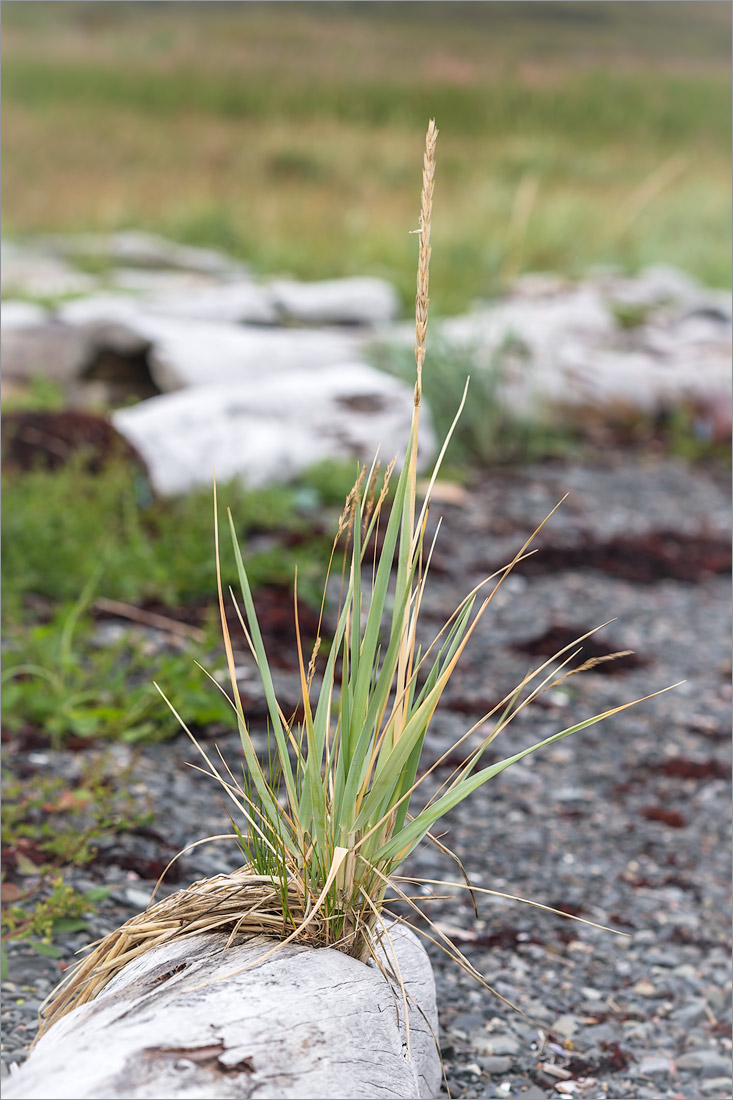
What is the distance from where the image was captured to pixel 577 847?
3.10 metres

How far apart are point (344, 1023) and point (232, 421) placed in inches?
171

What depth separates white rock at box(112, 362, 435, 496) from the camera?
16.9 feet

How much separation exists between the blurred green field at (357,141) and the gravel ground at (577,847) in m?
4.98

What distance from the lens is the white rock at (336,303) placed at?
8805 mm

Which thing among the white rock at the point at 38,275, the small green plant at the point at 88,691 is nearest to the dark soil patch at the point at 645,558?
the small green plant at the point at 88,691

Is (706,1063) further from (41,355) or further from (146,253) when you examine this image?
(146,253)

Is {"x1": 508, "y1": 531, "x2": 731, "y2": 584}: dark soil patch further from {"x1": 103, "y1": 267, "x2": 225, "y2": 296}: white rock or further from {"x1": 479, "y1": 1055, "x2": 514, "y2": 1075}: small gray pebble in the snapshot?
{"x1": 103, "y1": 267, "x2": 225, "y2": 296}: white rock

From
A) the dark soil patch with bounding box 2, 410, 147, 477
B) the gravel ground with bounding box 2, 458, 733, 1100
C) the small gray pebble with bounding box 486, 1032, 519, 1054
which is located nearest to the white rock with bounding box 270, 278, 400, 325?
the dark soil patch with bounding box 2, 410, 147, 477

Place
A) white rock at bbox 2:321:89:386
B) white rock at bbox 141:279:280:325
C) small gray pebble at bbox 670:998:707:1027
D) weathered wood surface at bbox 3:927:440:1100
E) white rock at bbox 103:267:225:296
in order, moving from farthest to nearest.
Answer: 1. white rock at bbox 103:267:225:296
2. white rock at bbox 141:279:280:325
3. white rock at bbox 2:321:89:386
4. small gray pebble at bbox 670:998:707:1027
5. weathered wood surface at bbox 3:927:440:1100

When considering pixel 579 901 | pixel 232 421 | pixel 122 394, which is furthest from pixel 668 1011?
pixel 122 394

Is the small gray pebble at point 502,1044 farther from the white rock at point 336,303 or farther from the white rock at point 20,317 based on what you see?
the white rock at point 336,303

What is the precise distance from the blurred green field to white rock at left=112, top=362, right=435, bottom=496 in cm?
359

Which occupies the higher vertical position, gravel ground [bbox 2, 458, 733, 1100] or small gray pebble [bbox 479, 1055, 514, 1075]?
small gray pebble [bbox 479, 1055, 514, 1075]

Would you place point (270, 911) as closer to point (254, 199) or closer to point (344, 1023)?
point (344, 1023)
